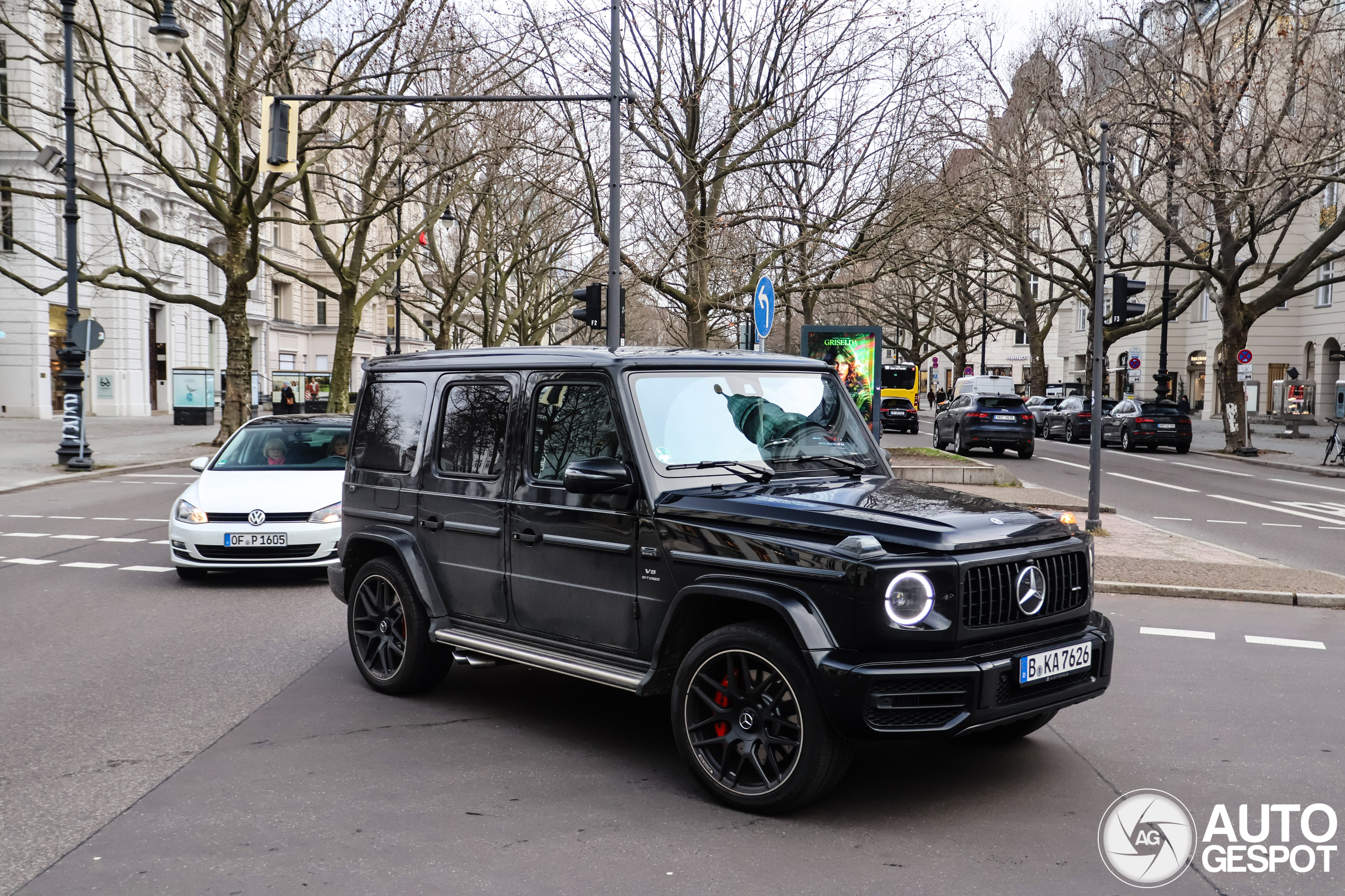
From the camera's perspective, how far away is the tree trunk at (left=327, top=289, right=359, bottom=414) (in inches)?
1212

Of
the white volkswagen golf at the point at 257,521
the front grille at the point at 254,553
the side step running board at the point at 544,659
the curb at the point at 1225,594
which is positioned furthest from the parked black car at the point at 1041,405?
the side step running board at the point at 544,659

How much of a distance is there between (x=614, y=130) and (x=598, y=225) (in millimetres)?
5265

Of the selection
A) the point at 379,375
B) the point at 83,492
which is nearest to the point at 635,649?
the point at 379,375

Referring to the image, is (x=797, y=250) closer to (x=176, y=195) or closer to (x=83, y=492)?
(x=83, y=492)

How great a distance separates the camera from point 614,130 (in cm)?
1919

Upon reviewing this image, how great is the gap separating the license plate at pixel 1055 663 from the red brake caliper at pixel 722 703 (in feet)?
3.61

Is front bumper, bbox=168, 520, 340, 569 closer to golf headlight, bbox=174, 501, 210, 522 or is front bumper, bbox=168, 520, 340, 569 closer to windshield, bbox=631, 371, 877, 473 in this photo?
golf headlight, bbox=174, 501, 210, 522

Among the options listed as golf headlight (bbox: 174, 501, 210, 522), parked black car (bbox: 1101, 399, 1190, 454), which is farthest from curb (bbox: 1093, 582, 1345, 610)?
parked black car (bbox: 1101, 399, 1190, 454)

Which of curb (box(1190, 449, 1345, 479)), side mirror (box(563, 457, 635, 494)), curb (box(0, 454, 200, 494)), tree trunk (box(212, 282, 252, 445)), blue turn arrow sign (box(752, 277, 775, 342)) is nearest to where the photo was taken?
side mirror (box(563, 457, 635, 494))

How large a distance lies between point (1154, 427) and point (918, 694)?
32.0 m

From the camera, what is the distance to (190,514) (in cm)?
997

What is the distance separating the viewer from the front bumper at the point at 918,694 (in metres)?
4.18

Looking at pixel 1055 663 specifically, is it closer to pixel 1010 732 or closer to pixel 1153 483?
pixel 1010 732

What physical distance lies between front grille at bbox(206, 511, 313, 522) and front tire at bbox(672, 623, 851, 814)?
19.6 feet
